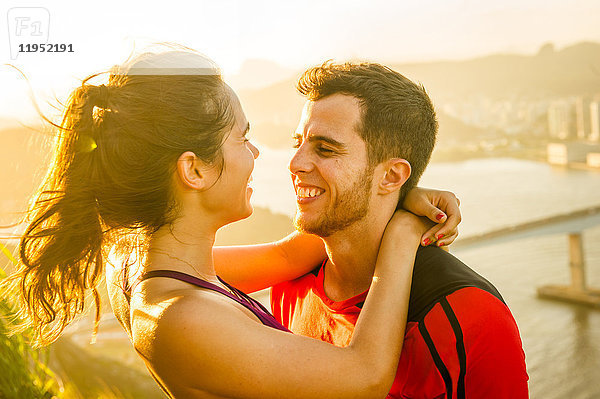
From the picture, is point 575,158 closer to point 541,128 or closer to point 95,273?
point 541,128

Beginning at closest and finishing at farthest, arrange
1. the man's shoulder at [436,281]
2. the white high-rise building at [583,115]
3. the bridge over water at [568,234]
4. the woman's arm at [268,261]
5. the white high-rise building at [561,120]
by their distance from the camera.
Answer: the man's shoulder at [436,281]
the woman's arm at [268,261]
the bridge over water at [568,234]
the white high-rise building at [583,115]
the white high-rise building at [561,120]

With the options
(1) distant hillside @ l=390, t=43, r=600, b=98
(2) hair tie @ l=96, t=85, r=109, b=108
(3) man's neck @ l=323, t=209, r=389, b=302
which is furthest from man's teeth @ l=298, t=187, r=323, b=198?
(1) distant hillside @ l=390, t=43, r=600, b=98

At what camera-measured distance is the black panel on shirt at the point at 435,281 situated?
144 centimetres

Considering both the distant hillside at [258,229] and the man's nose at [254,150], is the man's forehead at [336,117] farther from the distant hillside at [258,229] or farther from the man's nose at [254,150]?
the distant hillside at [258,229]

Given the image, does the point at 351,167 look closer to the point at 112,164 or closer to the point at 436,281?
the point at 436,281

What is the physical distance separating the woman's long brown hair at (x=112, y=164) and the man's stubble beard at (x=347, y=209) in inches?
21.2

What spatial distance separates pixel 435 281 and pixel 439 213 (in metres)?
0.21

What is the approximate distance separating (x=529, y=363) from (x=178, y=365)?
32.5 metres

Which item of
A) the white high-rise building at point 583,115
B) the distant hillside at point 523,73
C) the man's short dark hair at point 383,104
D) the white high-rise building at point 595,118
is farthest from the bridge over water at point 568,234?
the distant hillside at point 523,73

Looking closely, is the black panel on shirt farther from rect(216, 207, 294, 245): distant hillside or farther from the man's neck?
rect(216, 207, 294, 245): distant hillside

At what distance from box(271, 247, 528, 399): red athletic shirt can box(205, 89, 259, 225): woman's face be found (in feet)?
1.62

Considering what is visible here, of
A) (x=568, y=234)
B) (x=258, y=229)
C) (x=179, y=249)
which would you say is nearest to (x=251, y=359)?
(x=179, y=249)

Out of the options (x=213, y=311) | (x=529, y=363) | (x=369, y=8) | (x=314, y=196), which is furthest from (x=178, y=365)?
(x=369, y=8)

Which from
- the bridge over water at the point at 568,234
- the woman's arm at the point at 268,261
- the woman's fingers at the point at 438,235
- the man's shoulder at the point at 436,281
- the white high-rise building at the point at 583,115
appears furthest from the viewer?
the white high-rise building at the point at 583,115
